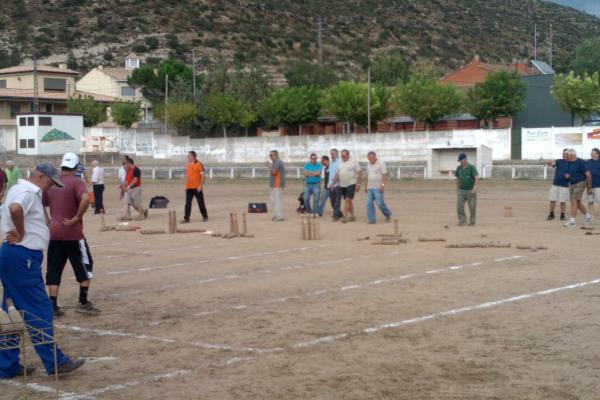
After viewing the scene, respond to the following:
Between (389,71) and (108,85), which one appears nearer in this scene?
(108,85)

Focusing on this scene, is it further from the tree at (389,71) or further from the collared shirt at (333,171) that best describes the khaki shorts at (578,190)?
the tree at (389,71)

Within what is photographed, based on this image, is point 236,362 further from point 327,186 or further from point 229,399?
point 327,186

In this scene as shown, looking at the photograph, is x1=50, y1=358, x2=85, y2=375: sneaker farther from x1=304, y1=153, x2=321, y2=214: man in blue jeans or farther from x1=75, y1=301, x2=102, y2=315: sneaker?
x1=304, y1=153, x2=321, y2=214: man in blue jeans

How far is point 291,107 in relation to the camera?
221ft

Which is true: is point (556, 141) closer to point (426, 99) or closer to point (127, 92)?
point (426, 99)

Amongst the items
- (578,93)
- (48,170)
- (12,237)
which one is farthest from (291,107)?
(12,237)

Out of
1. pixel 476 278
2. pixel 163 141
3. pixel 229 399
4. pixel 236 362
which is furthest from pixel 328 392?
pixel 163 141

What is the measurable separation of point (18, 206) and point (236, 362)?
7.83ft

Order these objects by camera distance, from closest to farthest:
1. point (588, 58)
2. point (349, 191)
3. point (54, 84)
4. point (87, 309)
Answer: point (87, 309), point (349, 191), point (54, 84), point (588, 58)

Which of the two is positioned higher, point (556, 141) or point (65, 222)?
point (556, 141)

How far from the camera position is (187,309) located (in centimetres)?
1075

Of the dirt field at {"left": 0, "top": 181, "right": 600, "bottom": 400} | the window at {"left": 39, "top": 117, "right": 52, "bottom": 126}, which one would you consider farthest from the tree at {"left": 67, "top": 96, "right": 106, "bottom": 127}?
the dirt field at {"left": 0, "top": 181, "right": 600, "bottom": 400}

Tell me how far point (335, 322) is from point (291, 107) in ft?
191

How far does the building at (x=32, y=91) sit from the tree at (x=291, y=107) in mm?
20668
